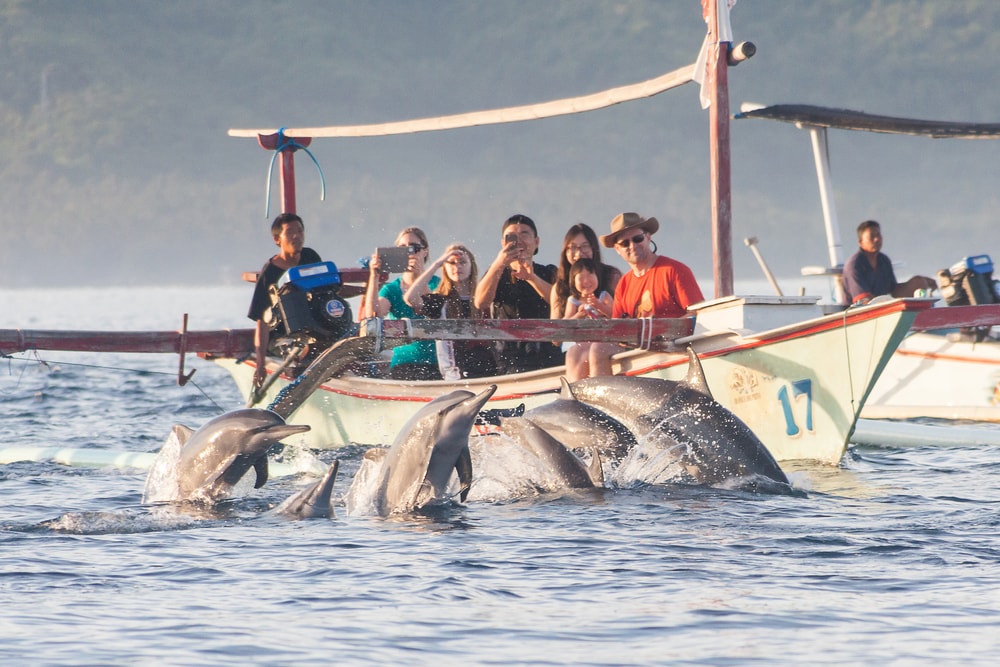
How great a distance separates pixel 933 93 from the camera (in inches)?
A: 5881

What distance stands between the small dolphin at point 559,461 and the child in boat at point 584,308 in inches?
69.0

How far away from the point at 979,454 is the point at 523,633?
6.58 metres

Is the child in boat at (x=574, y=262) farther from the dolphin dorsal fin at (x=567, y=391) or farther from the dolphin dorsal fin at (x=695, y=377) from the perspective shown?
the dolphin dorsal fin at (x=695, y=377)

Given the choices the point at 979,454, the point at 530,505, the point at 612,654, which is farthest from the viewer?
the point at 979,454

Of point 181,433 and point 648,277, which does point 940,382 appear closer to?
point 648,277

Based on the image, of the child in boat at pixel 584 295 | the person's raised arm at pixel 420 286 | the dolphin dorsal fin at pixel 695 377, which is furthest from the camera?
the person's raised arm at pixel 420 286

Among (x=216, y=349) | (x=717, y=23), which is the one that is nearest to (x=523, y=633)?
(x=717, y=23)

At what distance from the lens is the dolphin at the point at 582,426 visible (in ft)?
27.8

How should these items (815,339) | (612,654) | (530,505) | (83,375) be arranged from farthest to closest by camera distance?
(83,375)
(815,339)
(530,505)
(612,654)

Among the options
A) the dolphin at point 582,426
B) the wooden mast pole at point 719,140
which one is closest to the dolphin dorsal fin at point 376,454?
the dolphin at point 582,426

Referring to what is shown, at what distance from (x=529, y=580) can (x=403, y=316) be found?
16.8 feet

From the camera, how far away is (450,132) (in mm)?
169250

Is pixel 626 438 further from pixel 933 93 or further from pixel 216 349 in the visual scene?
pixel 933 93

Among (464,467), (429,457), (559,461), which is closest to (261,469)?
(429,457)
